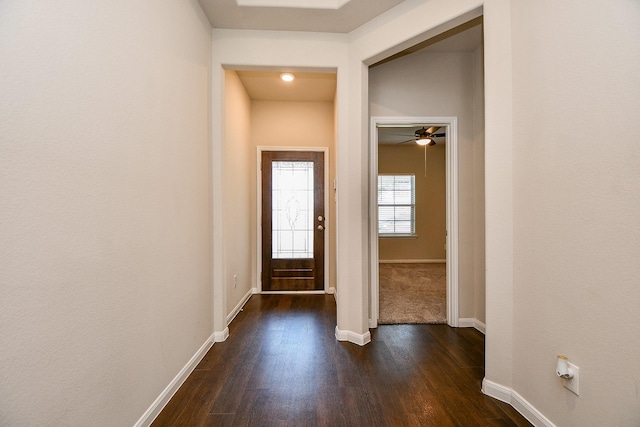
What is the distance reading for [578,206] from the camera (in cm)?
131

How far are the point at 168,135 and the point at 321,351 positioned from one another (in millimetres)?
2011

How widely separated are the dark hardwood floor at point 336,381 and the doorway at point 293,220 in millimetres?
1223

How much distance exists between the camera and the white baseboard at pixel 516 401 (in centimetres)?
152

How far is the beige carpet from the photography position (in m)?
3.19

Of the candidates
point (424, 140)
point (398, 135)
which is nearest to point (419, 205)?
point (398, 135)

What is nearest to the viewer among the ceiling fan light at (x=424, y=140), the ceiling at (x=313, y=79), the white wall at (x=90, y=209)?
the white wall at (x=90, y=209)

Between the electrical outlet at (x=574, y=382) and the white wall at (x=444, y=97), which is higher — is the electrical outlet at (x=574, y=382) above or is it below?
below

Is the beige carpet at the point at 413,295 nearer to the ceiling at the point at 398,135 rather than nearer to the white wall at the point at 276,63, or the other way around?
the white wall at the point at 276,63

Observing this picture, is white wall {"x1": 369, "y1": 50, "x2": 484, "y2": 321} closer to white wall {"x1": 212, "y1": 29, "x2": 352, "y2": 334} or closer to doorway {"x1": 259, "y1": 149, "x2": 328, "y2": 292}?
white wall {"x1": 212, "y1": 29, "x2": 352, "y2": 334}

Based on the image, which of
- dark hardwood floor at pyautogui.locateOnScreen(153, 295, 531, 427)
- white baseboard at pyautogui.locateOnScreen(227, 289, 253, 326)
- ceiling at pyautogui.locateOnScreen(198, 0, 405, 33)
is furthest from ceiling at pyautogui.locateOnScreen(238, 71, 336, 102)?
dark hardwood floor at pyautogui.locateOnScreen(153, 295, 531, 427)

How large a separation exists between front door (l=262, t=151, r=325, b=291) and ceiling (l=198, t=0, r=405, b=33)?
5.95 feet

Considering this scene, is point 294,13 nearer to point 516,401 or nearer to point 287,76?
point 287,76

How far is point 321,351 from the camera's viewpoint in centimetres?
239

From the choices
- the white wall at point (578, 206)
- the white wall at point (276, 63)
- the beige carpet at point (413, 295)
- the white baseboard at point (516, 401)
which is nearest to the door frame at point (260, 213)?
the beige carpet at point (413, 295)
